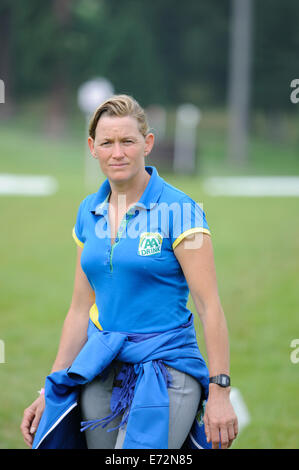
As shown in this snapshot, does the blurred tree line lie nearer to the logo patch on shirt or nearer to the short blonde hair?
the short blonde hair

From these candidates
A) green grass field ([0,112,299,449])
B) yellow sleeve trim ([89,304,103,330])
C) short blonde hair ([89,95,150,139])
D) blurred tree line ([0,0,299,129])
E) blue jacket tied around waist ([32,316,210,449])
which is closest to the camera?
blue jacket tied around waist ([32,316,210,449])

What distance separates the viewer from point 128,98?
2.56 meters

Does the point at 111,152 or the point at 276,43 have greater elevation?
the point at 276,43

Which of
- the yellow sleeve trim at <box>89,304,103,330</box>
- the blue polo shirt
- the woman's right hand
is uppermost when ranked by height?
the blue polo shirt

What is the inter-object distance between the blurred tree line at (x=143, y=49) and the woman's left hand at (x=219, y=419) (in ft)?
109

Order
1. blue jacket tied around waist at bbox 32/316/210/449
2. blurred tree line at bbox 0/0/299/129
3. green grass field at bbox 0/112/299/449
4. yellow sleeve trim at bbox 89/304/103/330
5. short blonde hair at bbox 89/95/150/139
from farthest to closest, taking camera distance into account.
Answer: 1. blurred tree line at bbox 0/0/299/129
2. green grass field at bbox 0/112/299/449
3. yellow sleeve trim at bbox 89/304/103/330
4. short blonde hair at bbox 89/95/150/139
5. blue jacket tied around waist at bbox 32/316/210/449

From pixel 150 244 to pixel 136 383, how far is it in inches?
18.4

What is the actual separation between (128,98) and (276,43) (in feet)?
121

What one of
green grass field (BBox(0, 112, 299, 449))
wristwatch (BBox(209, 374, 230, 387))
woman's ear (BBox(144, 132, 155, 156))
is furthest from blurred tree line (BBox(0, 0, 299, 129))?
wristwatch (BBox(209, 374, 230, 387))

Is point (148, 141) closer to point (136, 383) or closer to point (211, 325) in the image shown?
point (211, 325)

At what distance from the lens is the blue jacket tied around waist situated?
238 centimetres

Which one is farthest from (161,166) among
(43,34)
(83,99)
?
(43,34)

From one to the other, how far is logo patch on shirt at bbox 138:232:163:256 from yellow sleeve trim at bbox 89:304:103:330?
13.2 inches
